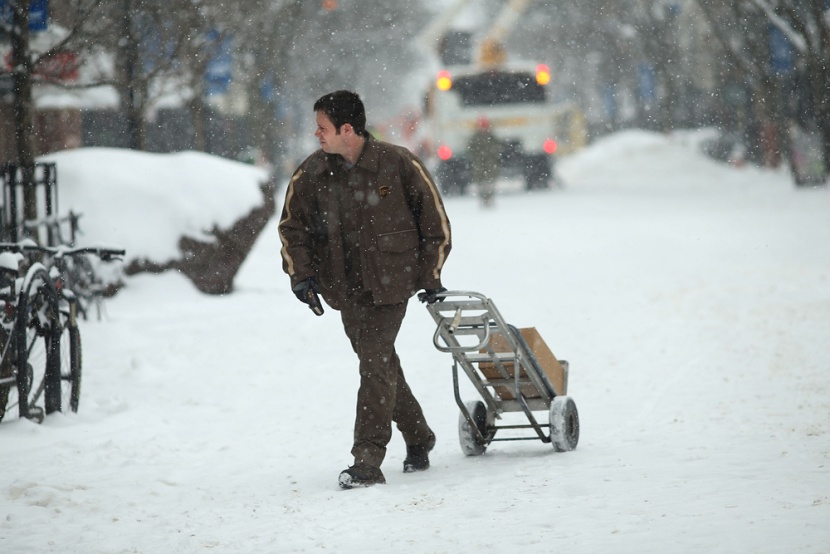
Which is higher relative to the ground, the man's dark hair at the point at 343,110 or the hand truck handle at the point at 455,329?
the man's dark hair at the point at 343,110

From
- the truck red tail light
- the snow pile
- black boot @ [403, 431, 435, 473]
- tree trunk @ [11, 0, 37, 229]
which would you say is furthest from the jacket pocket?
the truck red tail light

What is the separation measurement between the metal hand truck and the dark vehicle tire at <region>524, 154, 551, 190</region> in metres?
24.8

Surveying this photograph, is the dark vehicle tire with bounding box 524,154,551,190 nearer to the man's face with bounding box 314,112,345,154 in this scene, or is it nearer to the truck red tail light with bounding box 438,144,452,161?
the truck red tail light with bounding box 438,144,452,161

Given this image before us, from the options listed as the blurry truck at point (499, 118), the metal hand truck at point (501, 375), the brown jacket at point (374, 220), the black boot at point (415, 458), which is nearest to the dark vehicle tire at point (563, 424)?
the metal hand truck at point (501, 375)

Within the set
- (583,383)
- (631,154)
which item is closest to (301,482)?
(583,383)

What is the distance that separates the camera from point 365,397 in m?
5.80

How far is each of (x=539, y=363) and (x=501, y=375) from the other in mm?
185

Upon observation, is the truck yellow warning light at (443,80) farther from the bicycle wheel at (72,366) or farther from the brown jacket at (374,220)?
the brown jacket at (374,220)

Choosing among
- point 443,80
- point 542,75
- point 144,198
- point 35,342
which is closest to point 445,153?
point 443,80

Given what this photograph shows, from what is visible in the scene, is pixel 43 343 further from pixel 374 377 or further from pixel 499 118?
pixel 499 118

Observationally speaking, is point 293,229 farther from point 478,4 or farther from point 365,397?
point 478,4

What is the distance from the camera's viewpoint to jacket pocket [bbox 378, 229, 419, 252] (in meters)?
5.66

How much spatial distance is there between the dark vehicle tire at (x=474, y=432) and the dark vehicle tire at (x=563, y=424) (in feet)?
1.23

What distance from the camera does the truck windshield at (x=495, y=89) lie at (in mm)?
31391
